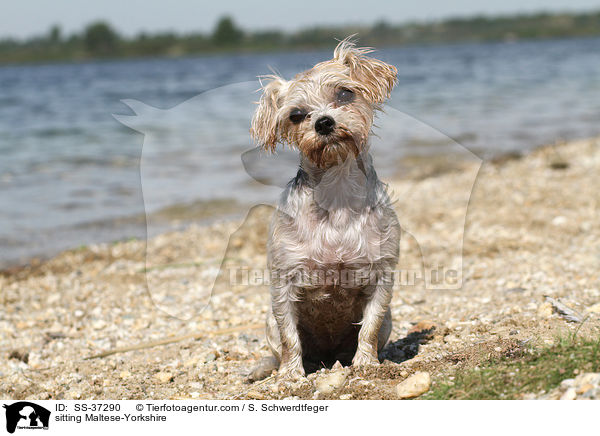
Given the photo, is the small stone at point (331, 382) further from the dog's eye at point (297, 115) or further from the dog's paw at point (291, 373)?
the dog's eye at point (297, 115)

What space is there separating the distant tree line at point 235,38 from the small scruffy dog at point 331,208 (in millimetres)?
58714

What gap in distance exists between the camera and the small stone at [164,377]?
15.7 ft

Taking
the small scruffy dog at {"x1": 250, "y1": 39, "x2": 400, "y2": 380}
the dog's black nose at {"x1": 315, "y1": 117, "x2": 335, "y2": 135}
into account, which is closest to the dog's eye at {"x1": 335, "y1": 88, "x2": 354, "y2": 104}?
the small scruffy dog at {"x1": 250, "y1": 39, "x2": 400, "y2": 380}

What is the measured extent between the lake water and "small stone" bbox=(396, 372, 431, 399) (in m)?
A: 1.87

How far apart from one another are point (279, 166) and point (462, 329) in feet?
12.3

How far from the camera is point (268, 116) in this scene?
4.04 meters

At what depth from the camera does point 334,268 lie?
410 cm

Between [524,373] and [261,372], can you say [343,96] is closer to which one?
[524,373]

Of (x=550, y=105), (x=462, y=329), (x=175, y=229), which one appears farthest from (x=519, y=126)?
(x=462, y=329)

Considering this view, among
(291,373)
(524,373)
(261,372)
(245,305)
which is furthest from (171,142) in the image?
(524,373)
